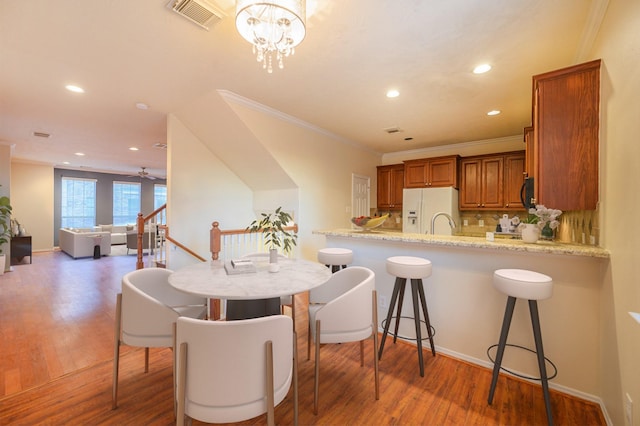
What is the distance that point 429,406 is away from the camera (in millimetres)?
1794

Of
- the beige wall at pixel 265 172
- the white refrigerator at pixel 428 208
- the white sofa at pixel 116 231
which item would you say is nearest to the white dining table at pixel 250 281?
the beige wall at pixel 265 172

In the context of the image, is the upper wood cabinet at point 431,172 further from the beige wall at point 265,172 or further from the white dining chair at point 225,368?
the white dining chair at point 225,368

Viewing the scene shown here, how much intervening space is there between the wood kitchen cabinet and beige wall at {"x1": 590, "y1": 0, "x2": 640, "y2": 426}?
10.2 ft

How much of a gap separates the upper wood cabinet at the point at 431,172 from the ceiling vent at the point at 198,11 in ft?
14.3

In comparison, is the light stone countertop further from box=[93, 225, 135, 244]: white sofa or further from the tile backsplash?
box=[93, 225, 135, 244]: white sofa

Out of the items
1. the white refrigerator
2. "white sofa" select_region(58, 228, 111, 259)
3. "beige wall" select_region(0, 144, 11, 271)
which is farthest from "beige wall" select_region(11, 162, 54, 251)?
the white refrigerator

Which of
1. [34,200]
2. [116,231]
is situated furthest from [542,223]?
[34,200]

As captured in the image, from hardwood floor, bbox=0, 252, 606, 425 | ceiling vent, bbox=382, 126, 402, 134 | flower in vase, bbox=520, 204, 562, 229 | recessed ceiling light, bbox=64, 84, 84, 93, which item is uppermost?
ceiling vent, bbox=382, 126, 402, 134

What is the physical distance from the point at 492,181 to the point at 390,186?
189 centimetres

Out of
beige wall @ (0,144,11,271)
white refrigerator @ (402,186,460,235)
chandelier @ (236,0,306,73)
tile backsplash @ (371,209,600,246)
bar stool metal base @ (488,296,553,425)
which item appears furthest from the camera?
beige wall @ (0,144,11,271)

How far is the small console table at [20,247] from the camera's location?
20.2 feet

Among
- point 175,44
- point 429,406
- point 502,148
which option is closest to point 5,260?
point 175,44

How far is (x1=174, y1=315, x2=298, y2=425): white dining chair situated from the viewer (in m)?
1.07

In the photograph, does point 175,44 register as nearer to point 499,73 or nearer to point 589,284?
point 499,73
